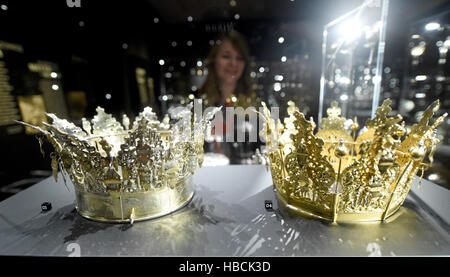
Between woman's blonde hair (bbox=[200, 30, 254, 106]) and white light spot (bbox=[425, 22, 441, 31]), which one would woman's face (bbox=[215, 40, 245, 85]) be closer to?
woman's blonde hair (bbox=[200, 30, 254, 106])

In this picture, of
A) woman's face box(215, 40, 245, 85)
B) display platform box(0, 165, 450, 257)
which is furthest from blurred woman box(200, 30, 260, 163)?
display platform box(0, 165, 450, 257)

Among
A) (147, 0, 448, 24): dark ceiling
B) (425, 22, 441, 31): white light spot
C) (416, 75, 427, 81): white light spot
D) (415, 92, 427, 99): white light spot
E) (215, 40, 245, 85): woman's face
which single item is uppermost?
(147, 0, 448, 24): dark ceiling

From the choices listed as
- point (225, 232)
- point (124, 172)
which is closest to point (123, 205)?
point (124, 172)

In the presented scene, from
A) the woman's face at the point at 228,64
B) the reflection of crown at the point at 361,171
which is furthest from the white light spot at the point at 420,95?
the woman's face at the point at 228,64

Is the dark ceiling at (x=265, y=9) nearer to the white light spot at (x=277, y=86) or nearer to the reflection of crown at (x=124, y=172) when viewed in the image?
the white light spot at (x=277, y=86)

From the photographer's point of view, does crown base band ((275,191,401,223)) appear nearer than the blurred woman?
Yes

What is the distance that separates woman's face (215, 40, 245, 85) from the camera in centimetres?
156

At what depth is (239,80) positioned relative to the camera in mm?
1623

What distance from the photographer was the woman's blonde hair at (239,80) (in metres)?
1.52

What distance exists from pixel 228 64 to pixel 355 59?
0.89 meters

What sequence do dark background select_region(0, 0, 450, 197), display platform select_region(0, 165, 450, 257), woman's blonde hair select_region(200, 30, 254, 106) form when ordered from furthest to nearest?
1. woman's blonde hair select_region(200, 30, 254, 106)
2. dark background select_region(0, 0, 450, 197)
3. display platform select_region(0, 165, 450, 257)

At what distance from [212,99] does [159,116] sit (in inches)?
17.2

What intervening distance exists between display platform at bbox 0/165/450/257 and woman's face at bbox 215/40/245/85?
932mm

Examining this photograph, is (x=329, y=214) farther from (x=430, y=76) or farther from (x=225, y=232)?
(x=430, y=76)
